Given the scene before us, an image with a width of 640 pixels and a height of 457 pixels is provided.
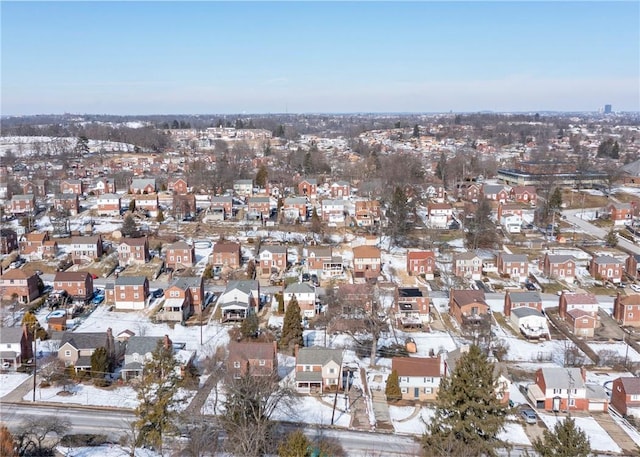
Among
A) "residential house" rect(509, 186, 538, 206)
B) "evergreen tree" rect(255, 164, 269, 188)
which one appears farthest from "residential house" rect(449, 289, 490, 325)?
"evergreen tree" rect(255, 164, 269, 188)

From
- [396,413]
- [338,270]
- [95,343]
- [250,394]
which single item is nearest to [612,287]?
[338,270]

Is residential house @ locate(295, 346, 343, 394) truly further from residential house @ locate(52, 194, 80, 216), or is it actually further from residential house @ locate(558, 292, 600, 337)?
residential house @ locate(52, 194, 80, 216)

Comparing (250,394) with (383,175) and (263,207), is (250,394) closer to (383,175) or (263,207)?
(263,207)

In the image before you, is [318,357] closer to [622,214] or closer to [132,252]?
[132,252]

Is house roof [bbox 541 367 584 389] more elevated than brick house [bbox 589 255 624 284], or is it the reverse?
brick house [bbox 589 255 624 284]

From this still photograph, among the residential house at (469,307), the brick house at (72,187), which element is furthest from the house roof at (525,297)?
the brick house at (72,187)
